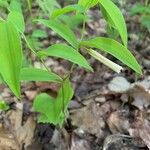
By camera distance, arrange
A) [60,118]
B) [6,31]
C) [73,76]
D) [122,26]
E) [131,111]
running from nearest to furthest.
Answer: [6,31]
[122,26]
[60,118]
[131,111]
[73,76]

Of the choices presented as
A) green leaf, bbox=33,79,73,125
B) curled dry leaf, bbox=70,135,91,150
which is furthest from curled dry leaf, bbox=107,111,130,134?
green leaf, bbox=33,79,73,125

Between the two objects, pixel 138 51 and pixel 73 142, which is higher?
pixel 138 51

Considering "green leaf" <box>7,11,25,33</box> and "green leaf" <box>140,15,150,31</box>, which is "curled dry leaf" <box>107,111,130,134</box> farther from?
"green leaf" <box>7,11,25,33</box>

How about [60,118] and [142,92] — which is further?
[142,92]

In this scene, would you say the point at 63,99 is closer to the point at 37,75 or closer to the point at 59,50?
the point at 37,75

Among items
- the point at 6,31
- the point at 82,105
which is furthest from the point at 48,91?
the point at 6,31

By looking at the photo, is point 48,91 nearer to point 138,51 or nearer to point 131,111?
point 131,111

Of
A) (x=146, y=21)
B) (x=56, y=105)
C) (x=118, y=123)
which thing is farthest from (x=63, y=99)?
(x=146, y=21)
